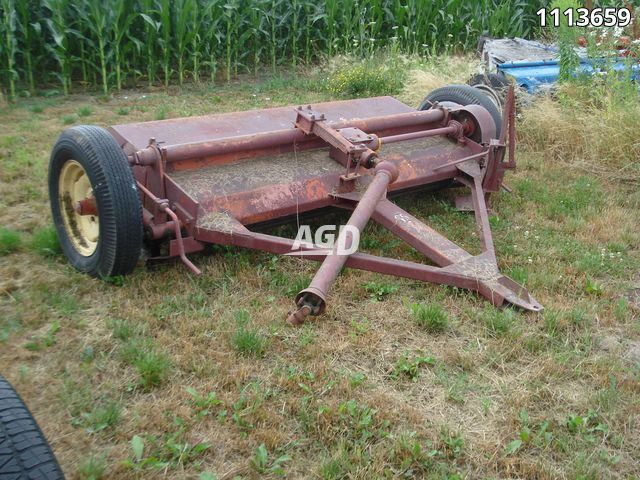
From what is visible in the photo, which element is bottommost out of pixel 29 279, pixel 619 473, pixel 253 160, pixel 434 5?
pixel 619 473

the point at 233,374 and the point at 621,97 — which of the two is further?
the point at 621,97

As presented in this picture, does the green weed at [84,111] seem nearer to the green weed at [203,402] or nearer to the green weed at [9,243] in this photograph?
the green weed at [9,243]

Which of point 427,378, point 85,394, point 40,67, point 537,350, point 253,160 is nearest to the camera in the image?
point 85,394

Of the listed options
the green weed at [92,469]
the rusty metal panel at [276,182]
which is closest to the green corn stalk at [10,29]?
the rusty metal panel at [276,182]

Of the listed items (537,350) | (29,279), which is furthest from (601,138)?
(29,279)

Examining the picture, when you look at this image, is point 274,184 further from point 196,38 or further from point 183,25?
point 196,38

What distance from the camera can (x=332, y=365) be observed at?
3.16 metres

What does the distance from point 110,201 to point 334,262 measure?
128 centimetres

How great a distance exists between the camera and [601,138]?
623 centimetres

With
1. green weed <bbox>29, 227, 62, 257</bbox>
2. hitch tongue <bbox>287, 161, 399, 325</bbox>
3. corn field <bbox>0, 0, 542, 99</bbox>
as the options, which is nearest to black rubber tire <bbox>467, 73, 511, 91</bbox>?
corn field <bbox>0, 0, 542, 99</bbox>

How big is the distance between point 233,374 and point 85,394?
0.66m

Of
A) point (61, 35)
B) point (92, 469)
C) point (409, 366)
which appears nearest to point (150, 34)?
point (61, 35)

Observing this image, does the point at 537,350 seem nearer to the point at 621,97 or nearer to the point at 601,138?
the point at 601,138

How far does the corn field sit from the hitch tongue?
6.03m
